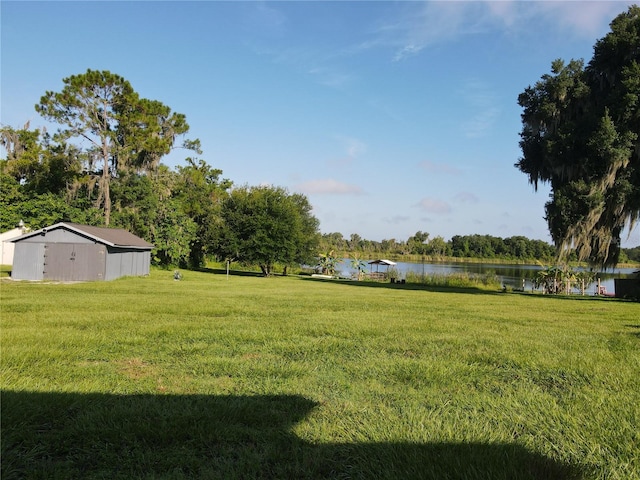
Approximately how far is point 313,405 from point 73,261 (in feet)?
81.1

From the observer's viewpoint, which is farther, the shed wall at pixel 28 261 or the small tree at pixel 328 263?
the small tree at pixel 328 263

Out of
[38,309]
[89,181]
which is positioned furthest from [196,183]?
[38,309]

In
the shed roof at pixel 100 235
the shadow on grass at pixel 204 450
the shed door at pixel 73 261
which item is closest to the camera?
the shadow on grass at pixel 204 450

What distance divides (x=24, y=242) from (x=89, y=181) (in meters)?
11.4

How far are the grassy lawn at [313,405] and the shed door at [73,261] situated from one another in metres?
19.0

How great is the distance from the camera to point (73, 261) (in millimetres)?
23906

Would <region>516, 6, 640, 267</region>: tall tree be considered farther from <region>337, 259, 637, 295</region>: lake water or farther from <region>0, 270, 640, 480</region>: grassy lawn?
<region>0, 270, 640, 480</region>: grassy lawn

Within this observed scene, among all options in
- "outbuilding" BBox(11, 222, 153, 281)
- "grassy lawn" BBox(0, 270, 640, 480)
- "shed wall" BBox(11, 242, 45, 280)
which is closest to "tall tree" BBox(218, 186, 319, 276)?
"outbuilding" BBox(11, 222, 153, 281)

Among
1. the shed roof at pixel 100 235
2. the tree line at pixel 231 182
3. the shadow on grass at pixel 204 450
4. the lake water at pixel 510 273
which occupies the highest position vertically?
the tree line at pixel 231 182

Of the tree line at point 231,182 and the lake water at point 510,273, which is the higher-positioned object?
the tree line at point 231,182

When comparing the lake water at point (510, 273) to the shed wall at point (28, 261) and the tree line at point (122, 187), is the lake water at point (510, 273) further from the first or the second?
the shed wall at point (28, 261)

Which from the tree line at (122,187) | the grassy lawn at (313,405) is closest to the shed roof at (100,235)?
the tree line at (122,187)

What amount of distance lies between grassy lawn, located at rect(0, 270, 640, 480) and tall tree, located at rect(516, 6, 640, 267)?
15926mm

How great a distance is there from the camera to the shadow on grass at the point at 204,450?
2.41 meters
